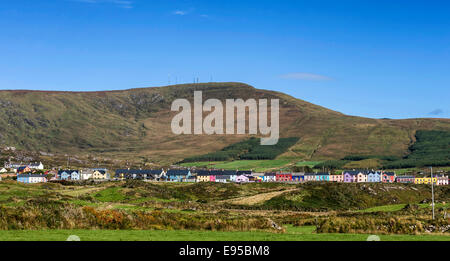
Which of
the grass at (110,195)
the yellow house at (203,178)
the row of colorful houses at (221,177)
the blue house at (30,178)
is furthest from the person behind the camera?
the yellow house at (203,178)

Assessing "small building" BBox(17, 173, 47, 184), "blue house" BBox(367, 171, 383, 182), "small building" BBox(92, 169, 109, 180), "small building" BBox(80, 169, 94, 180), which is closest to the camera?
"small building" BBox(17, 173, 47, 184)

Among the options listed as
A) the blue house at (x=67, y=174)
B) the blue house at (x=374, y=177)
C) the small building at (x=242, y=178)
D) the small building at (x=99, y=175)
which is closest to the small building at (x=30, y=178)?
the blue house at (x=67, y=174)

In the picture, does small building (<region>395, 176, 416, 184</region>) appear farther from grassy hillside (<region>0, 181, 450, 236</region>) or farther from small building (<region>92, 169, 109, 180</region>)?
small building (<region>92, 169, 109, 180</region>)

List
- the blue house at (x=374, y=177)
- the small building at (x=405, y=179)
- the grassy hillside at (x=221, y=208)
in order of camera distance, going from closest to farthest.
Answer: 1. the grassy hillside at (x=221, y=208)
2. the small building at (x=405, y=179)
3. the blue house at (x=374, y=177)

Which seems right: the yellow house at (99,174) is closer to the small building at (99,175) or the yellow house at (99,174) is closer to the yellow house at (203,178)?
the small building at (99,175)

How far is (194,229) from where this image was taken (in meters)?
32.7

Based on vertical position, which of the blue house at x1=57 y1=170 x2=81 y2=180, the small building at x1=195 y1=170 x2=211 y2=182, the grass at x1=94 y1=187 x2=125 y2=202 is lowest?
the small building at x1=195 y1=170 x2=211 y2=182

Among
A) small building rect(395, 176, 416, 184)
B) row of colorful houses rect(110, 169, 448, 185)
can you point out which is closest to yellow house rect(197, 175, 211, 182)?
row of colorful houses rect(110, 169, 448, 185)
